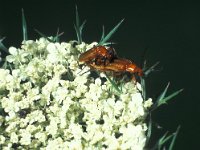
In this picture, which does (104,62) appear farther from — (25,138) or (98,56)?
(25,138)

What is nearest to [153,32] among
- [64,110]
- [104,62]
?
[104,62]

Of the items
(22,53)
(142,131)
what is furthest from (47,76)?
(142,131)

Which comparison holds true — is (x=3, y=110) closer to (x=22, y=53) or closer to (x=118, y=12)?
(x=22, y=53)

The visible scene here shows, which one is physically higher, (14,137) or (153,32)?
(153,32)

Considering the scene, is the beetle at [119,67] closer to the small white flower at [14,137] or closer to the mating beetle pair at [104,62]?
the mating beetle pair at [104,62]

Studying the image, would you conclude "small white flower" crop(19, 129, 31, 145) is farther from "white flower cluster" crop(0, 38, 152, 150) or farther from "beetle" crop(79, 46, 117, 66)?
"beetle" crop(79, 46, 117, 66)

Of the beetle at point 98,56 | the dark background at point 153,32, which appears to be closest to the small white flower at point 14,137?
the beetle at point 98,56

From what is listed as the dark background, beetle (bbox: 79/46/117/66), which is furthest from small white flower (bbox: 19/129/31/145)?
the dark background
